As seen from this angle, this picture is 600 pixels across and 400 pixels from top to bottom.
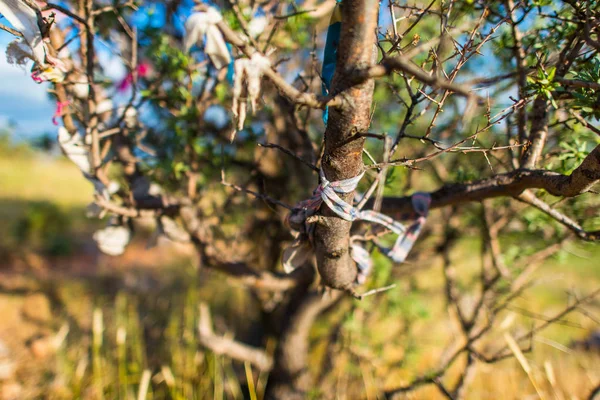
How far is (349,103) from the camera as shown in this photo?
89cm

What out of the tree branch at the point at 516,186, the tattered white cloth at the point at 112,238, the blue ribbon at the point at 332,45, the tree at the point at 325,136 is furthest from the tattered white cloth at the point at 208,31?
the tattered white cloth at the point at 112,238

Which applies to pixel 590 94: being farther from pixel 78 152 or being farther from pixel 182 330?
pixel 182 330

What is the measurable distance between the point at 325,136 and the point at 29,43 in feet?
3.43

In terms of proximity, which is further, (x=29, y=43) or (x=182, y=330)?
(x=182, y=330)

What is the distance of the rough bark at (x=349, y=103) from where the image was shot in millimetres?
839

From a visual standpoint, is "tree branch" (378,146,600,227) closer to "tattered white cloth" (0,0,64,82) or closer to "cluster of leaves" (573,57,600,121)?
"cluster of leaves" (573,57,600,121)

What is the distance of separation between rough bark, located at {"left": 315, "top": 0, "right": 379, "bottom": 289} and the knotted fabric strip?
30 millimetres

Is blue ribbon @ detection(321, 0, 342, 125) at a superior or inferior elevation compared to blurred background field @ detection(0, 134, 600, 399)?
→ superior

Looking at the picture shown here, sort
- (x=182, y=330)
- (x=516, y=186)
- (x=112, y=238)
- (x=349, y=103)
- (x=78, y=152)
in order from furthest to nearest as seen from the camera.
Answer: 1. (x=182, y=330)
2. (x=112, y=238)
3. (x=78, y=152)
4. (x=516, y=186)
5. (x=349, y=103)

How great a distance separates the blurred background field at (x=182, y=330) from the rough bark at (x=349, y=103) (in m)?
1.49

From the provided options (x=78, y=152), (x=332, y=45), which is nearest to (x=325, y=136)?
(x=332, y=45)

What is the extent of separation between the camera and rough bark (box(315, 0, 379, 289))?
2.75 feet

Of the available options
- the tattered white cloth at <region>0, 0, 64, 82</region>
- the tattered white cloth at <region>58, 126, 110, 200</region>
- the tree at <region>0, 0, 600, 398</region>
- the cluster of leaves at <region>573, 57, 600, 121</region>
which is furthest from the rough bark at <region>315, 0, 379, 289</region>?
the tattered white cloth at <region>58, 126, 110, 200</region>

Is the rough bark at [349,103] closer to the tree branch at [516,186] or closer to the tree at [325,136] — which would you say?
the tree at [325,136]
